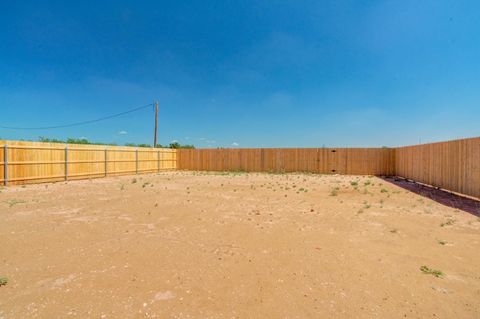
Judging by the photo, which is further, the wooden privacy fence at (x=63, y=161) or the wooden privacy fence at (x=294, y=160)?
the wooden privacy fence at (x=294, y=160)

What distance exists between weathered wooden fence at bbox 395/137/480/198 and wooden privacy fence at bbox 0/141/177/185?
14.9 m

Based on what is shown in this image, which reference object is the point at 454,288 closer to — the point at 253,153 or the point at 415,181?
the point at 415,181

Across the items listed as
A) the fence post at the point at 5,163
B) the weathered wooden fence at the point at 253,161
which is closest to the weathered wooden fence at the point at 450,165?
the weathered wooden fence at the point at 253,161

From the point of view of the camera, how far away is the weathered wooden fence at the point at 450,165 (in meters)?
6.71

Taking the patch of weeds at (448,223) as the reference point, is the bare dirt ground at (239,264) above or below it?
below

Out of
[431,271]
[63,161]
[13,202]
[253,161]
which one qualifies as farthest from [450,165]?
[63,161]

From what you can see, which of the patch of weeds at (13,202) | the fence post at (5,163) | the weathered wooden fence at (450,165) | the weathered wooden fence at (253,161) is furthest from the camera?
the fence post at (5,163)

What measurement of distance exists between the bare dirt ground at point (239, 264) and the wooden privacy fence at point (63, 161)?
5524 mm

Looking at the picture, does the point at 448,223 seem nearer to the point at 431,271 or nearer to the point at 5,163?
the point at 431,271

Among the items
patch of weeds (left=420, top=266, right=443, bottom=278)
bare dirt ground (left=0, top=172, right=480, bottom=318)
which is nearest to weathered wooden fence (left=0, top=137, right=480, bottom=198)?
bare dirt ground (left=0, top=172, right=480, bottom=318)

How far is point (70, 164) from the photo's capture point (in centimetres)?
1134

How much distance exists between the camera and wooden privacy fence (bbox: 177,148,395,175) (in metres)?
15.5

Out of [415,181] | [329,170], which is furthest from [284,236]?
[329,170]

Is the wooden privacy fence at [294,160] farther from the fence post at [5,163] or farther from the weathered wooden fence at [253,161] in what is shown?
the fence post at [5,163]
